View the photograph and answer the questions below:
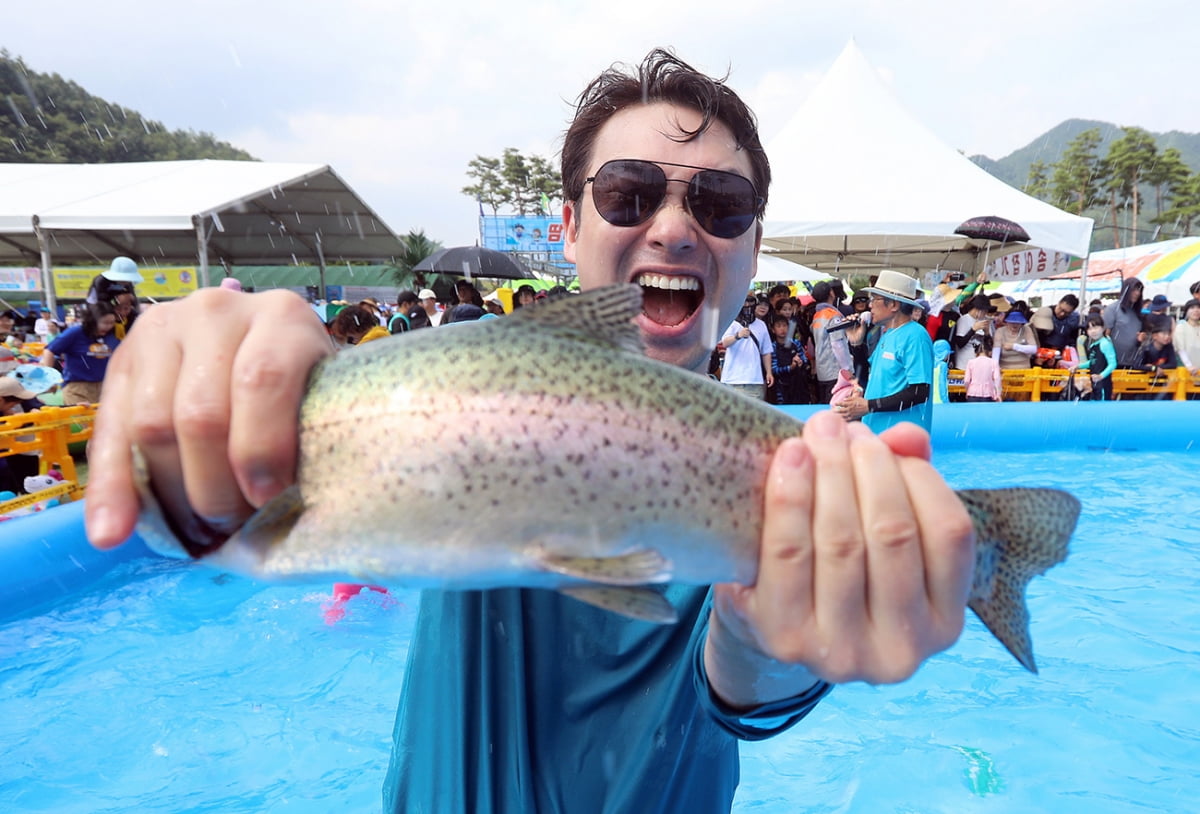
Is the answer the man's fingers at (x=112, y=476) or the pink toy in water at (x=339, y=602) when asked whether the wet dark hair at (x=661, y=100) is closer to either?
the man's fingers at (x=112, y=476)

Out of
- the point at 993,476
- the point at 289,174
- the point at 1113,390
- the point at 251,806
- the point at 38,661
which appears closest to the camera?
the point at 251,806

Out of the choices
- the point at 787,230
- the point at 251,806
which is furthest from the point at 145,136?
the point at 251,806

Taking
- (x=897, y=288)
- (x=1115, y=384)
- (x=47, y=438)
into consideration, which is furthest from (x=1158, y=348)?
(x=47, y=438)

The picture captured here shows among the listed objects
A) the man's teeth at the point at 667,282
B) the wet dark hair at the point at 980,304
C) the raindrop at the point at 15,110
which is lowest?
the man's teeth at the point at 667,282

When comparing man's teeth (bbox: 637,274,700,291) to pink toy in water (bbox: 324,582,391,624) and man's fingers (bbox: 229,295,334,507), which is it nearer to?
man's fingers (bbox: 229,295,334,507)

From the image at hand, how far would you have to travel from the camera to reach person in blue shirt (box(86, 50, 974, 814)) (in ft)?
3.65

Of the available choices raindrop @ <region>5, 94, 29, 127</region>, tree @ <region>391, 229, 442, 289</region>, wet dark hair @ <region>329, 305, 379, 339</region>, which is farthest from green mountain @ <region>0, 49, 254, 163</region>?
wet dark hair @ <region>329, 305, 379, 339</region>

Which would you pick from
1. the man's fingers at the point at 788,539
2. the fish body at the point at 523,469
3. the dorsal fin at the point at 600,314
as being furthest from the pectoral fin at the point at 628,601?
the dorsal fin at the point at 600,314

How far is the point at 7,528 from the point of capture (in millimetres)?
6652

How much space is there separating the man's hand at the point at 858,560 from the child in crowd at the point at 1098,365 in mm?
15402

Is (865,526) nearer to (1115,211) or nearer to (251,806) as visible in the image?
(251,806)

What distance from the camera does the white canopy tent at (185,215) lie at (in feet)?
56.7

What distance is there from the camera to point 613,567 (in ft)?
3.99

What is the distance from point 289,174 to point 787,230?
15.8 m
